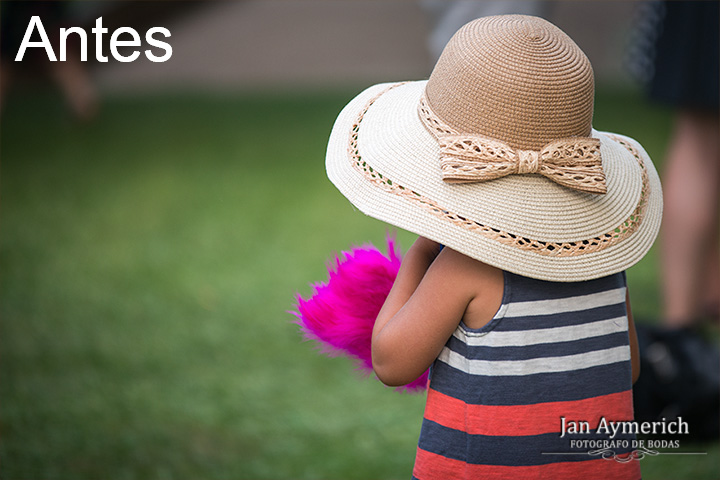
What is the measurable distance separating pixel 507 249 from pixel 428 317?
0.51 ft

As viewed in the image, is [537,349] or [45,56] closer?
[537,349]

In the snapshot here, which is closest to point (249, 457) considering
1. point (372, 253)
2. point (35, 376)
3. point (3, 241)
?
point (35, 376)

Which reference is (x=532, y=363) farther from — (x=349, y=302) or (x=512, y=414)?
(x=349, y=302)

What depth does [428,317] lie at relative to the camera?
114cm

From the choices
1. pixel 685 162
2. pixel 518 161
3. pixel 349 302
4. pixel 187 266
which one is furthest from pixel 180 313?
pixel 518 161

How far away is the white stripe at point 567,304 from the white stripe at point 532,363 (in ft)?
0.25

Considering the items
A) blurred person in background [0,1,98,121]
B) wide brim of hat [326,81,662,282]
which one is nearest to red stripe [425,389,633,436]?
wide brim of hat [326,81,662,282]

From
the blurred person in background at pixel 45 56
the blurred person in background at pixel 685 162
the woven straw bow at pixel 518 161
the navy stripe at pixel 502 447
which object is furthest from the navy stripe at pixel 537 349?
the blurred person in background at pixel 45 56

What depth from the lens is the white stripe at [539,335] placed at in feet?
3.83

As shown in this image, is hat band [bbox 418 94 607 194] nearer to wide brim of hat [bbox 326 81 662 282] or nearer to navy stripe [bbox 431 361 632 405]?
wide brim of hat [bbox 326 81 662 282]

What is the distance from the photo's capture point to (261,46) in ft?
27.4

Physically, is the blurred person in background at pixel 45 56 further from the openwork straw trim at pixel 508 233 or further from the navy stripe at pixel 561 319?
the navy stripe at pixel 561 319

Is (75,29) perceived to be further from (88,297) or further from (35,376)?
(35,376)

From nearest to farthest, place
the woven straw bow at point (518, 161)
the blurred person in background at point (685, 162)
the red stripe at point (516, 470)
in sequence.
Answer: the woven straw bow at point (518, 161)
the red stripe at point (516, 470)
the blurred person in background at point (685, 162)
